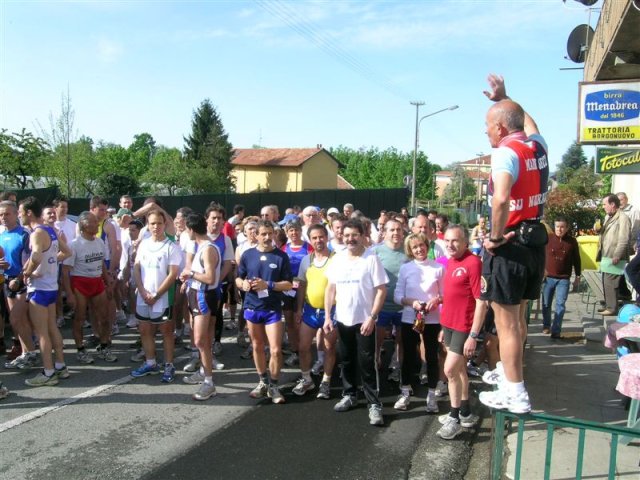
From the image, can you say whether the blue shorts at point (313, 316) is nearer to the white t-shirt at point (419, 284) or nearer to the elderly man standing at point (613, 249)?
the white t-shirt at point (419, 284)

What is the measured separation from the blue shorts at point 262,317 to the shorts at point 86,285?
8.25ft

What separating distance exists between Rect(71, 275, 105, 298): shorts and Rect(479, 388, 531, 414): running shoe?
5.08 metres

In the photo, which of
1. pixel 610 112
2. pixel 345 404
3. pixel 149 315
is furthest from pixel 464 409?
pixel 610 112

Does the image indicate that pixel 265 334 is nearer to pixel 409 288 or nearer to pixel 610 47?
pixel 409 288

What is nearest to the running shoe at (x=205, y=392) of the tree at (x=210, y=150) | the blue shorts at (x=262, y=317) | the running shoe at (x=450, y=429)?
the blue shorts at (x=262, y=317)

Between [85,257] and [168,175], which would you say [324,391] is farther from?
[168,175]

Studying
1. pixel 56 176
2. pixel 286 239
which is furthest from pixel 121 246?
pixel 56 176

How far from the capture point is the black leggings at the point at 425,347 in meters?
5.27

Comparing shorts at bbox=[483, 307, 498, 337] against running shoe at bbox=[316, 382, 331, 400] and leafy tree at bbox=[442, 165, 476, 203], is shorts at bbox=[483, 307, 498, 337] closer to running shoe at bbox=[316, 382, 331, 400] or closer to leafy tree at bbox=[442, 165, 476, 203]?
running shoe at bbox=[316, 382, 331, 400]

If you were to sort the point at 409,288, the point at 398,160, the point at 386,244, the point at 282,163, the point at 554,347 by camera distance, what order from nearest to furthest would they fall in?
the point at 409,288, the point at 386,244, the point at 554,347, the point at 282,163, the point at 398,160

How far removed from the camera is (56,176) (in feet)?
83.6

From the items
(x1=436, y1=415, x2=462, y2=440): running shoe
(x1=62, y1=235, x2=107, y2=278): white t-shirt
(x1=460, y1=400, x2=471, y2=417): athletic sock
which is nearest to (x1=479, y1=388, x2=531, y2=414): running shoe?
(x1=436, y1=415, x2=462, y2=440): running shoe

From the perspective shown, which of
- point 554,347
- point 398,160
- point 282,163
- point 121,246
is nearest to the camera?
point 554,347

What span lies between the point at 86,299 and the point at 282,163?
5105 centimetres
